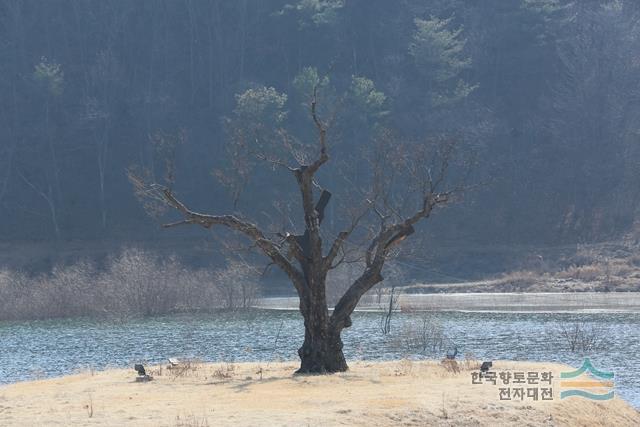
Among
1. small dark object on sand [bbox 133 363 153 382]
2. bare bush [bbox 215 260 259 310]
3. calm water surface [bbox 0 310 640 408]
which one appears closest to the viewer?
small dark object on sand [bbox 133 363 153 382]

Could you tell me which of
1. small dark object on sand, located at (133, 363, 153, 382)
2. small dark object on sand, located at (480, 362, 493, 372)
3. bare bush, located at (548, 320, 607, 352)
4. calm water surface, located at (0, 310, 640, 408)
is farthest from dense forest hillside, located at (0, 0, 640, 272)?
small dark object on sand, located at (133, 363, 153, 382)

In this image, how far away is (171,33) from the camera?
94.5 m

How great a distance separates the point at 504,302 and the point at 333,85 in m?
32.0

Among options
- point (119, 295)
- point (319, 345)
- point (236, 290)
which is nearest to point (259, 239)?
point (319, 345)

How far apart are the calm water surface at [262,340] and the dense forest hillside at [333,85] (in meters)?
27.8

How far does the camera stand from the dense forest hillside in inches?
3100

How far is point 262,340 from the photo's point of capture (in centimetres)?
3906

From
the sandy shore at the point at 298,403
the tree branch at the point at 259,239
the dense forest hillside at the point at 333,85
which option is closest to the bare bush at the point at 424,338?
the sandy shore at the point at 298,403

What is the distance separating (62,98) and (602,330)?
5760 centimetres

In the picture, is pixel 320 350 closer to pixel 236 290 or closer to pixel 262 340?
pixel 262 340

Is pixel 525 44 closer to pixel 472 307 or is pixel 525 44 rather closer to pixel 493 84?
pixel 493 84

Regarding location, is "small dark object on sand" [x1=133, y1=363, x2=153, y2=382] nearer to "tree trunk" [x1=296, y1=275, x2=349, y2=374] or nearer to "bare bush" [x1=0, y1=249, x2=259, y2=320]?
"tree trunk" [x1=296, y1=275, x2=349, y2=374]

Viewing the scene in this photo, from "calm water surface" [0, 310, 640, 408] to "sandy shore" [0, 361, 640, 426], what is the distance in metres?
4.64

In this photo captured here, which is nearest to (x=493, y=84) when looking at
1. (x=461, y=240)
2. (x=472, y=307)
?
(x=461, y=240)
